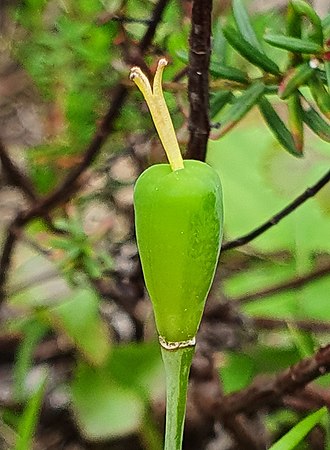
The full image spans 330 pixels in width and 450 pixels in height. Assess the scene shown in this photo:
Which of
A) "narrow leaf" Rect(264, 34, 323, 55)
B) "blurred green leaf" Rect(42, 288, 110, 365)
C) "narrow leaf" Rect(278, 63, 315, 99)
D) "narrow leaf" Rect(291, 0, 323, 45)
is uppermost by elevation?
"narrow leaf" Rect(291, 0, 323, 45)

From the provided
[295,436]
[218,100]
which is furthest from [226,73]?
→ [295,436]

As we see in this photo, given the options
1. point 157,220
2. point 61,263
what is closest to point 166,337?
point 157,220

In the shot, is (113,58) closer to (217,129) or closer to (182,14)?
(182,14)

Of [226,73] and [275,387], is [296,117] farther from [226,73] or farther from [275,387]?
[275,387]

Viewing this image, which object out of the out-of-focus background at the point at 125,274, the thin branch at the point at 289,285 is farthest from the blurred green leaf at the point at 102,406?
the thin branch at the point at 289,285

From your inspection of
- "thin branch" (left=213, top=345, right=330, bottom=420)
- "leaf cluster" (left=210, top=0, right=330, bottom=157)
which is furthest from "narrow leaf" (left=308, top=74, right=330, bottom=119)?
"thin branch" (left=213, top=345, right=330, bottom=420)

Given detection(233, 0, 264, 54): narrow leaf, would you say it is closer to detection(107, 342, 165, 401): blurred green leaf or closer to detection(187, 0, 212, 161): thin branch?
detection(187, 0, 212, 161): thin branch
